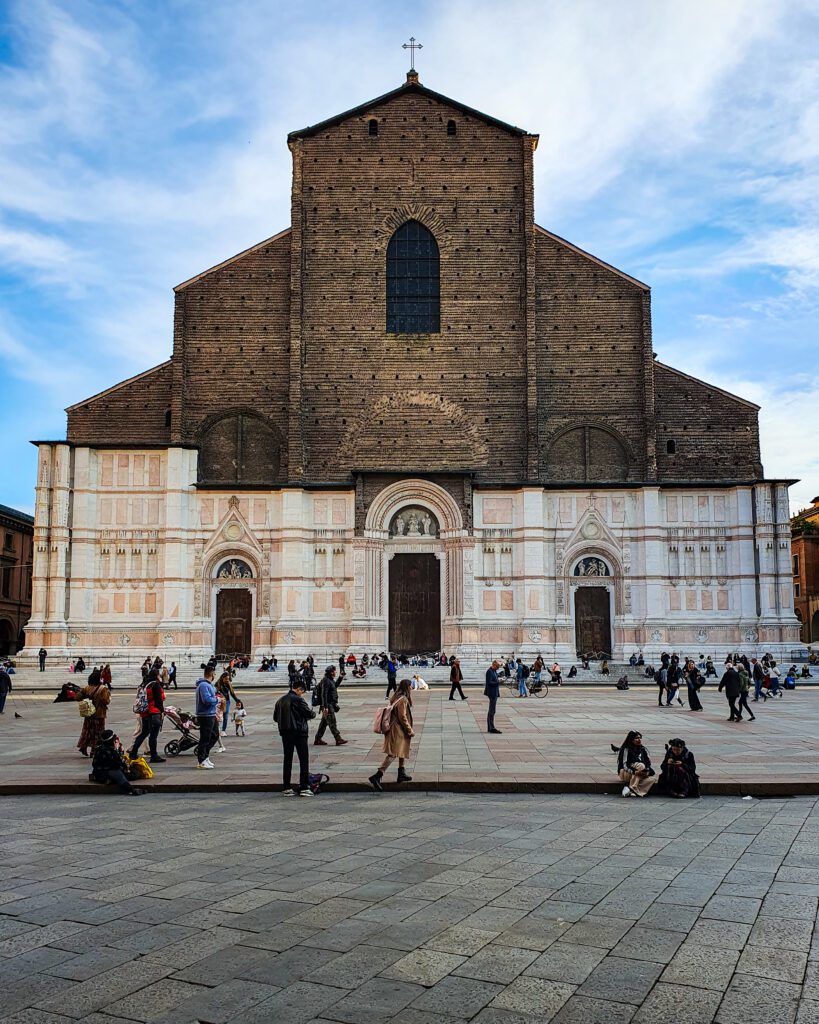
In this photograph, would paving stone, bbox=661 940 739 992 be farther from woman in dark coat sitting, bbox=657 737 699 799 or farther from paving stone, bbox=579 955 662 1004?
woman in dark coat sitting, bbox=657 737 699 799

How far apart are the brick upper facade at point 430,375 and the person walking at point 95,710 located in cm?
2423

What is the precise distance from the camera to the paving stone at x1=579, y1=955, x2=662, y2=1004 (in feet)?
17.5

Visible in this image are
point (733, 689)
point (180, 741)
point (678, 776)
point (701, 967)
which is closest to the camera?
point (701, 967)

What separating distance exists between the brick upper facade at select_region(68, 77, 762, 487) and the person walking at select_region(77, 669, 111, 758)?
2423cm

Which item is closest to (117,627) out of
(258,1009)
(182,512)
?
(182,512)

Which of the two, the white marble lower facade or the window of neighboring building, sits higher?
the window of neighboring building

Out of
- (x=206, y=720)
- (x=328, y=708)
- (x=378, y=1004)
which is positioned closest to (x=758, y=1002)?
(x=378, y=1004)

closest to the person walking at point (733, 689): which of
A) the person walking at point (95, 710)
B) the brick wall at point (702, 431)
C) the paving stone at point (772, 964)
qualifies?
the person walking at point (95, 710)

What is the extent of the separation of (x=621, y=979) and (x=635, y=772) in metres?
7.01

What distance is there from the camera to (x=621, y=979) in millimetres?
5535

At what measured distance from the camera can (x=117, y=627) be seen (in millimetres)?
38688

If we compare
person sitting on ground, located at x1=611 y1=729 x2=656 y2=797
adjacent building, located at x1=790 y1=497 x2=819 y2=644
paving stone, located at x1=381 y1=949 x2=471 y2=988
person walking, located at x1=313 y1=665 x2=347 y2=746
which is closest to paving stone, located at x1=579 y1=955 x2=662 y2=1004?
paving stone, located at x1=381 y1=949 x2=471 y2=988

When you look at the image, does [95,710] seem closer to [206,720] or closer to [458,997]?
[206,720]

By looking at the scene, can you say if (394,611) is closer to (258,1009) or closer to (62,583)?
(62,583)
